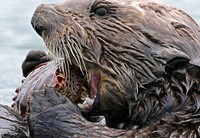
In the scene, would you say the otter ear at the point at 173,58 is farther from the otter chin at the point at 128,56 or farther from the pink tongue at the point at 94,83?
the pink tongue at the point at 94,83

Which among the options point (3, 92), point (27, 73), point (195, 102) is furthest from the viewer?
point (3, 92)

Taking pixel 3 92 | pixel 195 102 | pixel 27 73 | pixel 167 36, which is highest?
pixel 167 36

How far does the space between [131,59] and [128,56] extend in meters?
0.03

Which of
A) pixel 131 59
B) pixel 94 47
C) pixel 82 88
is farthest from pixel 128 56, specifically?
pixel 82 88

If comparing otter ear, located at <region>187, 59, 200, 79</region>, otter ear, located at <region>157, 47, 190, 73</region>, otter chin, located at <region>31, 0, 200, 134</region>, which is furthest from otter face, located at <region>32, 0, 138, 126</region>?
otter ear, located at <region>187, 59, 200, 79</region>

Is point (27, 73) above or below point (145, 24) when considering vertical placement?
below

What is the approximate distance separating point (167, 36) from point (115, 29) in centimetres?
41

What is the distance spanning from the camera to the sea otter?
5.51 m

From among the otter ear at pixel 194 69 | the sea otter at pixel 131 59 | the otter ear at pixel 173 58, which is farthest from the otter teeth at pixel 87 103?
the otter ear at pixel 194 69

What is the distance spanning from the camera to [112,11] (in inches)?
227

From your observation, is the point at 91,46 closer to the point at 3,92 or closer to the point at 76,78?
the point at 76,78

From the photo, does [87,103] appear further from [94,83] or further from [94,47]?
[94,47]

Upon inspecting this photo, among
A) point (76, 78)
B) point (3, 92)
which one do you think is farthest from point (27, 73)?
point (3, 92)

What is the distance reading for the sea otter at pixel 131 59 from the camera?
18.1ft
